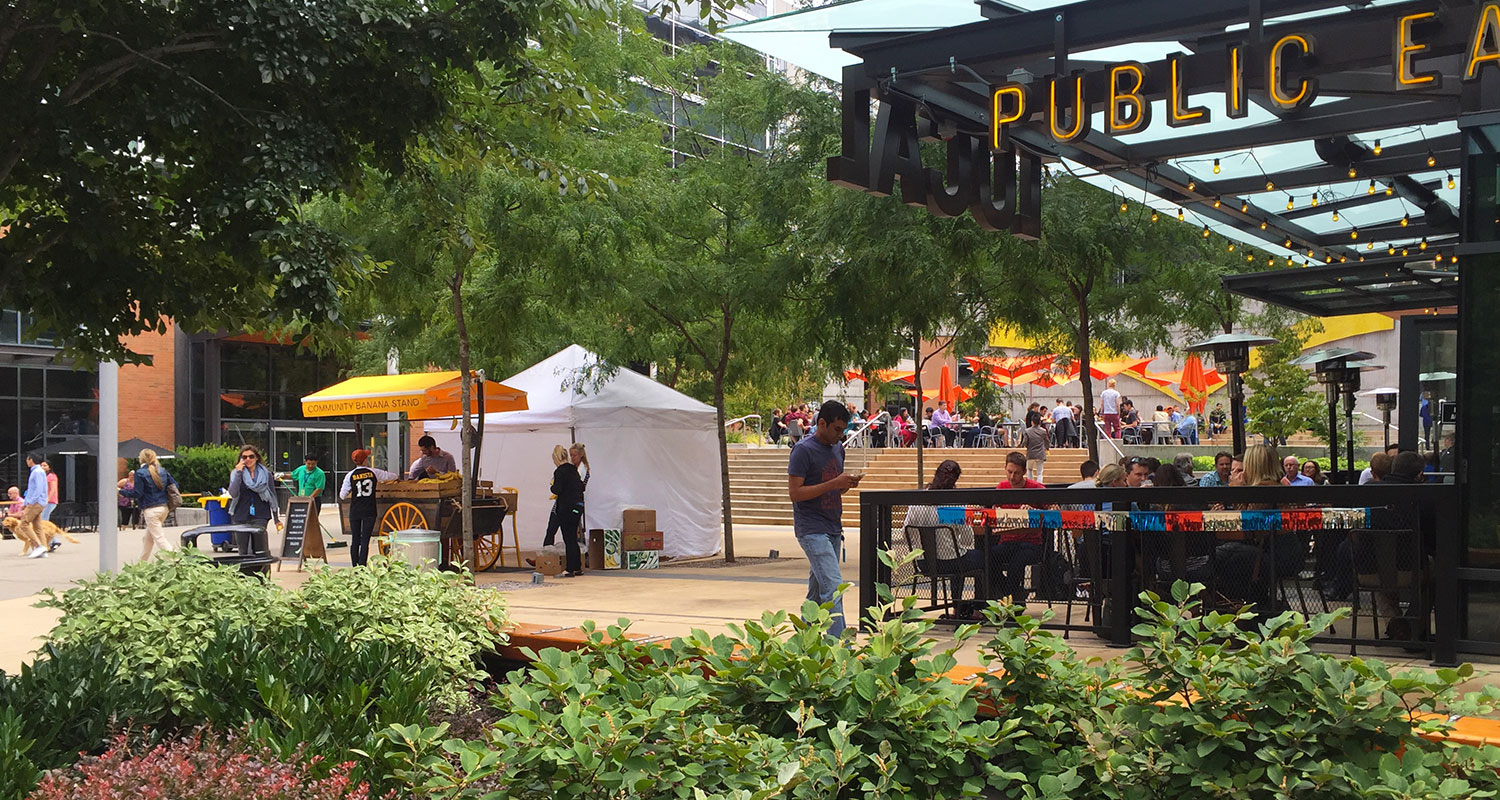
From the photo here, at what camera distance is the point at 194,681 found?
5285 mm

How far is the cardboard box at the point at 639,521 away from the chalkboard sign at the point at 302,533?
3.96m

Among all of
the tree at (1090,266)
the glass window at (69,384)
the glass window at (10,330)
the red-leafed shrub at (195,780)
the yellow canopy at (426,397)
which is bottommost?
the red-leafed shrub at (195,780)

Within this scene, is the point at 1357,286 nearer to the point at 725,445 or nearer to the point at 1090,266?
the point at 1090,266

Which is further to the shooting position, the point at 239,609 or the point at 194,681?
the point at 239,609

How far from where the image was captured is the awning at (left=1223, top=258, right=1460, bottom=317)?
12.9 meters

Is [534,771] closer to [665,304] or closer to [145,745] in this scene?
[145,745]

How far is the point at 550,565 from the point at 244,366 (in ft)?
85.6

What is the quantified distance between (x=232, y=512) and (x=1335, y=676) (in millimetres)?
16160

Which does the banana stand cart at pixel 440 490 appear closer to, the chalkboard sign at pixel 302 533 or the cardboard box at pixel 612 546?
the chalkboard sign at pixel 302 533

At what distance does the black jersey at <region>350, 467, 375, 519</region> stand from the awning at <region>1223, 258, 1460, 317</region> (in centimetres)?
1042

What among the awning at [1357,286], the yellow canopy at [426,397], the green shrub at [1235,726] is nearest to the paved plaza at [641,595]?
the yellow canopy at [426,397]

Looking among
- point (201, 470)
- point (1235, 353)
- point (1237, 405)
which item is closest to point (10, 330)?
point (201, 470)

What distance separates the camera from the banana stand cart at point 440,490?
17.1m

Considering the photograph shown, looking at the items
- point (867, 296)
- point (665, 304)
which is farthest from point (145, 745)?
point (665, 304)
